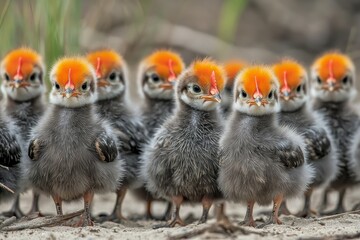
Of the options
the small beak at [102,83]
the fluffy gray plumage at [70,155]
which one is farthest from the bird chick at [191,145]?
the small beak at [102,83]

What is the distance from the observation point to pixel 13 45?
32.2 ft

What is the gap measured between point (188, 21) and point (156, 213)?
251 inches

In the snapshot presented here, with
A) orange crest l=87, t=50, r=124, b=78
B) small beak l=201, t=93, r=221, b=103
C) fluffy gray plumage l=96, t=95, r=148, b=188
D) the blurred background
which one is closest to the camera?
small beak l=201, t=93, r=221, b=103

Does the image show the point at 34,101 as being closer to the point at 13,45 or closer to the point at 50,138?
the point at 50,138

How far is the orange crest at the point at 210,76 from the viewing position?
7.27 meters

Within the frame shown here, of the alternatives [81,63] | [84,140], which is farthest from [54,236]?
[81,63]

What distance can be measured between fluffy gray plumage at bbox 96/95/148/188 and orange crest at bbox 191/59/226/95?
94 centimetres

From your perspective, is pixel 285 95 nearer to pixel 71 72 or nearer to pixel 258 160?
pixel 258 160

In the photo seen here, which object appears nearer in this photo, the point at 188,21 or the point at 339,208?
the point at 339,208

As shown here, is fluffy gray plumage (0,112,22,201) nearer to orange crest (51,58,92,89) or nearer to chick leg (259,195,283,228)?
orange crest (51,58,92,89)

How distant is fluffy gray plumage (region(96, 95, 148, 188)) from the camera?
7871 mm

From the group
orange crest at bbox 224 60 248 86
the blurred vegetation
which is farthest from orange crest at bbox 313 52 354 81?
the blurred vegetation

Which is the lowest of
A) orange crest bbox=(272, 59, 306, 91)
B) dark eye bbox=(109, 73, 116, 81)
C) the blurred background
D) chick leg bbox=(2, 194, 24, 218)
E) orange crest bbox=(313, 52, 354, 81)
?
chick leg bbox=(2, 194, 24, 218)

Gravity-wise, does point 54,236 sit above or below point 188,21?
below
